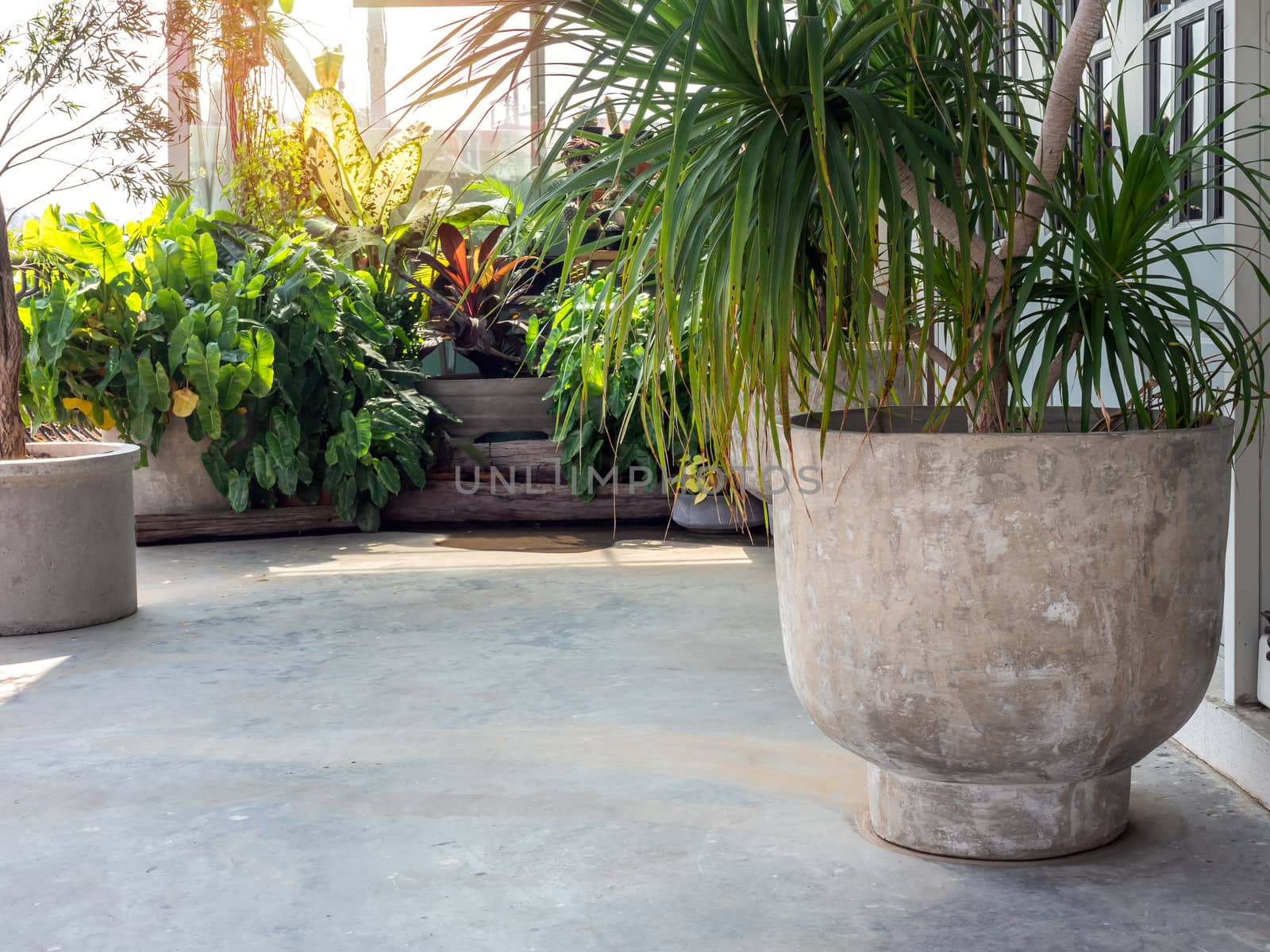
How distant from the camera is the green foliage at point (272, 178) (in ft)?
23.2

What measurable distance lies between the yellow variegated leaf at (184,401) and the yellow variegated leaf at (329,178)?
6.93ft

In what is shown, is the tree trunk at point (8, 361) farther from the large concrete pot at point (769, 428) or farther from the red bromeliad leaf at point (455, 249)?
the red bromeliad leaf at point (455, 249)

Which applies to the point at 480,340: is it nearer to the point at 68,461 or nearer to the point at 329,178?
the point at 329,178

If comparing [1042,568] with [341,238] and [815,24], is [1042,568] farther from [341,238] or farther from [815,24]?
[341,238]

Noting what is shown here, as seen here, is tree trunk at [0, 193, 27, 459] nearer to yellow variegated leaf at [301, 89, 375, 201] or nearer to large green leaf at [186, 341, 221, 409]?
large green leaf at [186, 341, 221, 409]

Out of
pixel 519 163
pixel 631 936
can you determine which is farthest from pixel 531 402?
pixel 631 936

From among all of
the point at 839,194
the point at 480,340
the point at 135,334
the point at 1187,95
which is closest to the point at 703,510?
the point at 480,340

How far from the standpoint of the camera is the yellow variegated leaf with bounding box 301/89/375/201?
22.1 feet

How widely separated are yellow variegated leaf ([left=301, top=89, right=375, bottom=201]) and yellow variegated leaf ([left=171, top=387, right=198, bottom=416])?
2166mm

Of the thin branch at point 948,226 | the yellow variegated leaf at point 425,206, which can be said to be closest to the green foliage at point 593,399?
the yellow variegated leaf at point 425,206

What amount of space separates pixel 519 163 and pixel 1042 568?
22.4ft

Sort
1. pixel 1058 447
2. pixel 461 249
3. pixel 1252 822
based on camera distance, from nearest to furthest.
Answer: pixel 1058 447
pixel 1252 822
pixel 461 249

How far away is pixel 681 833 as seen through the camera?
2.05 metres

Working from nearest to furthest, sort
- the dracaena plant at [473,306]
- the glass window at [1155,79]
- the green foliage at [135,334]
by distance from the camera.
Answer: the glass window at [1155,79]
the green foliage at [135,334]
the dracaena plant at [473,306]
